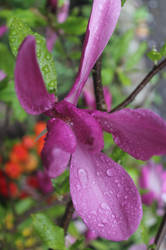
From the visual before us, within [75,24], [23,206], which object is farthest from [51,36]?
[23,206]

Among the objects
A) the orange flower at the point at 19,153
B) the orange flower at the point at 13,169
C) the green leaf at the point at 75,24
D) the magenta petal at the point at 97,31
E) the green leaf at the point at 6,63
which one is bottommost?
the orange flower at the point at 13,169

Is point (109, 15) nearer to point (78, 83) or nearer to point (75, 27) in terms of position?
point (78, 83)

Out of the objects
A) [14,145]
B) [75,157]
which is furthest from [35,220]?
[14,145]

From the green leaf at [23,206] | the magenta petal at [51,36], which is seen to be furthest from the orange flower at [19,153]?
the magenta petal at [51,36]

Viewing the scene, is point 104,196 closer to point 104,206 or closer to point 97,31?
point 104,206

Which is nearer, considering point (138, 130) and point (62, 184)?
point (138, 130)

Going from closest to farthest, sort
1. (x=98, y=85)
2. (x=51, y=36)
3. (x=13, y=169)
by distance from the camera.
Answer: (x=98, y=85) → (x=51, y=36) → (x=13, y=169)

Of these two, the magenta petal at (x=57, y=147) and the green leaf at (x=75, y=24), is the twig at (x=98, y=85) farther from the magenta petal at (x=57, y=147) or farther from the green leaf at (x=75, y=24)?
the green leaf at (x=75, y=24)
